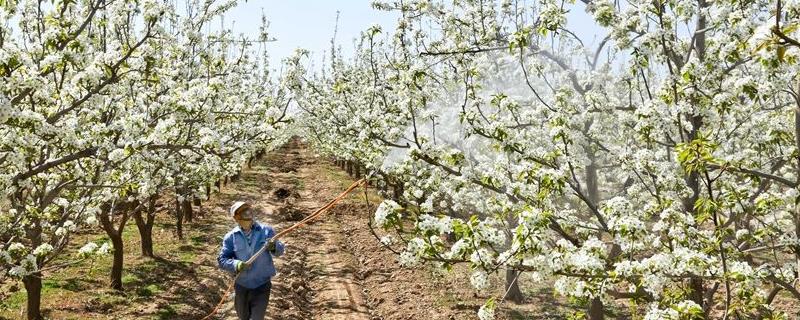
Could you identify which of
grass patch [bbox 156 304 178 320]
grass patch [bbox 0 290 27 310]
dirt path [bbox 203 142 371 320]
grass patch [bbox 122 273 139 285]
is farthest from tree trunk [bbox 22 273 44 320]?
grass patch [bbox 122 273 139 285]

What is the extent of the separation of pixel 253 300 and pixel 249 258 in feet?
2.19

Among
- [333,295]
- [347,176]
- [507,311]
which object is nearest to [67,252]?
[333,295]

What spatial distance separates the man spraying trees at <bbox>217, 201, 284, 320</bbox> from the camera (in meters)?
8.84

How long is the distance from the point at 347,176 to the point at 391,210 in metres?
42.3

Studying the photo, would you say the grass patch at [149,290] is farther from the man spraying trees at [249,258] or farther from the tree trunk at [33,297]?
the man spraying trees at [249,258]

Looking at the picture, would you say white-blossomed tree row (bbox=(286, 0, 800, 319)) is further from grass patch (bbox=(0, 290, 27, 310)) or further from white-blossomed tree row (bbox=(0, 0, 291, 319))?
grass patch (bbox=(0, 290, 27, 310))

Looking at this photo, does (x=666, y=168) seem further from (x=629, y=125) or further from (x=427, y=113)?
(x=427, y=113)

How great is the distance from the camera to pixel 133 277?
16969 mm

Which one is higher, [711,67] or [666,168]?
[711,67]

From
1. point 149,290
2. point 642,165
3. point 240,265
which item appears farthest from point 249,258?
point 149,290

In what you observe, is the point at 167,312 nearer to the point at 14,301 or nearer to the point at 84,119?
the point at 14,301

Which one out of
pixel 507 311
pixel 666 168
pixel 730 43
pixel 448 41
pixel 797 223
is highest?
→ pixel 448 41

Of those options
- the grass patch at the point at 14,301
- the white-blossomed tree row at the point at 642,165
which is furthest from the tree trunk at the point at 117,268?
the white-blossomed tree row at the point at 642,165

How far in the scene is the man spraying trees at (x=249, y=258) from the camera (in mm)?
8836
